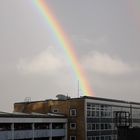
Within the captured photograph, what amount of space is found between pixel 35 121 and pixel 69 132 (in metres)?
10.0

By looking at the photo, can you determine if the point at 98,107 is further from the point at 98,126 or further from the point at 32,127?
the point at 32,127

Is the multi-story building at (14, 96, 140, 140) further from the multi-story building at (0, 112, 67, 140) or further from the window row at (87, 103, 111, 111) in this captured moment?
the multi-story building at (0, 112, 67, 140)

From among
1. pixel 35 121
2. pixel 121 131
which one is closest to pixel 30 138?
pixel 35 121

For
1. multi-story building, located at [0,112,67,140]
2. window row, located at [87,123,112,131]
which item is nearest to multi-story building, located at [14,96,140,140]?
window row, located at [87,123,112,131]

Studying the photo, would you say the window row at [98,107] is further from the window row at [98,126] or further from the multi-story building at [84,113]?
the window row at [98,126]

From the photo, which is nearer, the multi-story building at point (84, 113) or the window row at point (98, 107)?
the multi-story building at point (84, 113)

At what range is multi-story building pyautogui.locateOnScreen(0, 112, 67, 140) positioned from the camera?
57.8 m

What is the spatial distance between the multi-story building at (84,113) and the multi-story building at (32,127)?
205cm

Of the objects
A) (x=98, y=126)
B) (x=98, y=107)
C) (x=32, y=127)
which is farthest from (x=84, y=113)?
(x=32, y=127)

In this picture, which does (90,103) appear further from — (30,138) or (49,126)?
(30,138)

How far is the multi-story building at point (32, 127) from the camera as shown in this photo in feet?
190

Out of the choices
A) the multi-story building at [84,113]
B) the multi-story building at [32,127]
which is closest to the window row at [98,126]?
the multi-story building at [84,113]

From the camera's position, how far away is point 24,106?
78125 mm

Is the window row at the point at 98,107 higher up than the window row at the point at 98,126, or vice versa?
the window row at the point at 98,107
